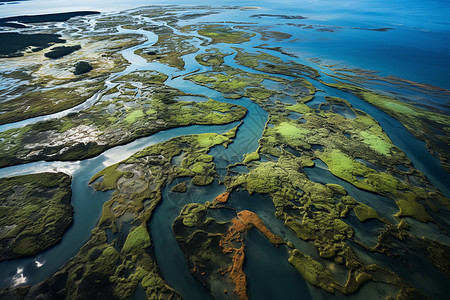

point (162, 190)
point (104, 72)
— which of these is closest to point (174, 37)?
point (104, 72)

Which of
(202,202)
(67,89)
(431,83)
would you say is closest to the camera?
(202,202)

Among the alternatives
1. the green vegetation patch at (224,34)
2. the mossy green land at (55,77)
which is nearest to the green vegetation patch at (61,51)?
→ the mossy green land at (55,77)

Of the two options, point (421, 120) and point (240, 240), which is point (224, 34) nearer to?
point (421, 120)

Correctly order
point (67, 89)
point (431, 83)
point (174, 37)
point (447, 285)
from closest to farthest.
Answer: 1. point (447, 285)
2. point (67, 89)
3. point (431, 83)
4. point (174, 37)

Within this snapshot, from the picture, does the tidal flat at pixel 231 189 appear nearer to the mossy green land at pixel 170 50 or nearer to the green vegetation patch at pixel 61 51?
the mossy green land at pixel 170 50

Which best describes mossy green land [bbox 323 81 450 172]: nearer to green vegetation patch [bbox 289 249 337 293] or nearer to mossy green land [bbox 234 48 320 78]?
mossy green land [bbox 234 48 320 78]

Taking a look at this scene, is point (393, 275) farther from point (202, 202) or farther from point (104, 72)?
point (104, 72)
